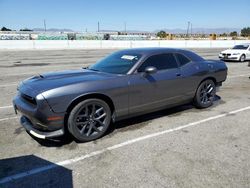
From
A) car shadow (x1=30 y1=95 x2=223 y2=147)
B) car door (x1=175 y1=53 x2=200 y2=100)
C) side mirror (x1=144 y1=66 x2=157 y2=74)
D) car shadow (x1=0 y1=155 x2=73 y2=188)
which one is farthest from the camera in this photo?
car door (x1=175 y1=53 x2=200 y2=100)

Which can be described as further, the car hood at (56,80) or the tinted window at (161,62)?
the tinted window at (161,62)

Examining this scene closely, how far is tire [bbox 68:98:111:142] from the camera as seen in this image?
4306 mm

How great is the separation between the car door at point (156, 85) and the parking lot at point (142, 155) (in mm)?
440

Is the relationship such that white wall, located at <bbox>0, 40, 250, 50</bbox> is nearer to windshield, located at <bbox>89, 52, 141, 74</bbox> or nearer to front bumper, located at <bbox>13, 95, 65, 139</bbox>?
windshield, located at <bbox>89, 52, 141, 74</bbox>

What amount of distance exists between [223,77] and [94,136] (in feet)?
13.6

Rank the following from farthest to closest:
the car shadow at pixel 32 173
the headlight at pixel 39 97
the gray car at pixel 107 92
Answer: the gray car at pixel 107 92
the headlight at pixel 39 97
the car shadow at pixel 32 173

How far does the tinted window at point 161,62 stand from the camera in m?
5.24

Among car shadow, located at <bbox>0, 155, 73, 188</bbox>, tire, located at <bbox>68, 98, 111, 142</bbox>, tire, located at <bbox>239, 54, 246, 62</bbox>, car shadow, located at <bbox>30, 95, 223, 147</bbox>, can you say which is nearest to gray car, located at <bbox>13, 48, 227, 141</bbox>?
tire, located at <bbox>68, 98, 111, 142</bbox>

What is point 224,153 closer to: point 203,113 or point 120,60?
point 203,113

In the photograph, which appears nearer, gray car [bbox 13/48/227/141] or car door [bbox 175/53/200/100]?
gray car [bbox 13/48/227/141]

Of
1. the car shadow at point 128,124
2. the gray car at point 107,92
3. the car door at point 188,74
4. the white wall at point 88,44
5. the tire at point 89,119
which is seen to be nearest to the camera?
the gray car at point 107,92

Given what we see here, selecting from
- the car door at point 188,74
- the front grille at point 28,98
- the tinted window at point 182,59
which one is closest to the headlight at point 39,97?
the front grille at point 28,98

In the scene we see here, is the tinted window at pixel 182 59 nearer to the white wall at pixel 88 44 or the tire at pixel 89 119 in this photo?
the tire at pixel 89 119

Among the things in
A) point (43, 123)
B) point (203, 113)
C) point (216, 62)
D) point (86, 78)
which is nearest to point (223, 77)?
point (216, 62)
